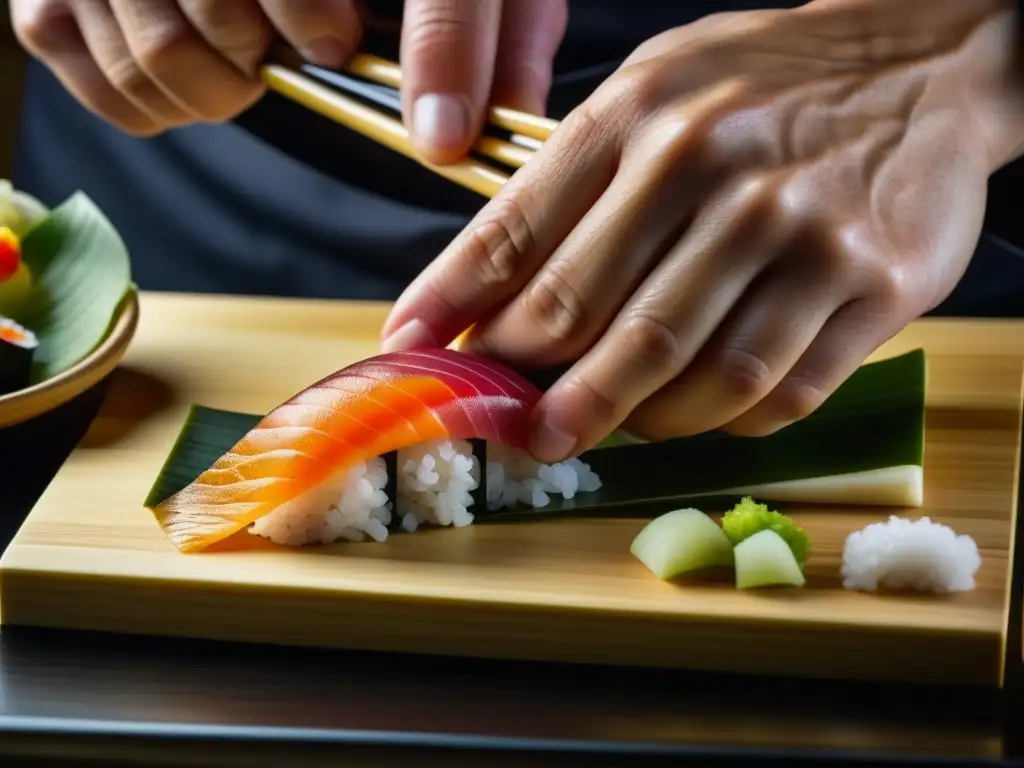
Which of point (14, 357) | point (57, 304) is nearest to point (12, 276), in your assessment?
point (57, 304)

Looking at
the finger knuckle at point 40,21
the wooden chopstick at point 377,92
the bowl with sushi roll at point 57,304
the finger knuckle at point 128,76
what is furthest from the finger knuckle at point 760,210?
the finger knuckle at point 40,21

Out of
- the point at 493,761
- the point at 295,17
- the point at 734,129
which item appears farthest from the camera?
the point at 295,17

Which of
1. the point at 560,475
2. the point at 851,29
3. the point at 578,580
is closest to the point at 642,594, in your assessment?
the point at 578,580

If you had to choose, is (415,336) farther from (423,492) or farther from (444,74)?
(444,74)

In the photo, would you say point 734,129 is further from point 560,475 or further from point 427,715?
point 427,715

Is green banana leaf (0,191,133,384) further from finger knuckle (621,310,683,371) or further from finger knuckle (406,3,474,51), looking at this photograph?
finger knuckle (621,310,683,371)

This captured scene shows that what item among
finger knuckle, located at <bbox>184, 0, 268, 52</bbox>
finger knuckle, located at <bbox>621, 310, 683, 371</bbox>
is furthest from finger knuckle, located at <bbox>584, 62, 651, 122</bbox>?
finger knuckle, located at <bbox>184, 0, 268, 52</bbox>
